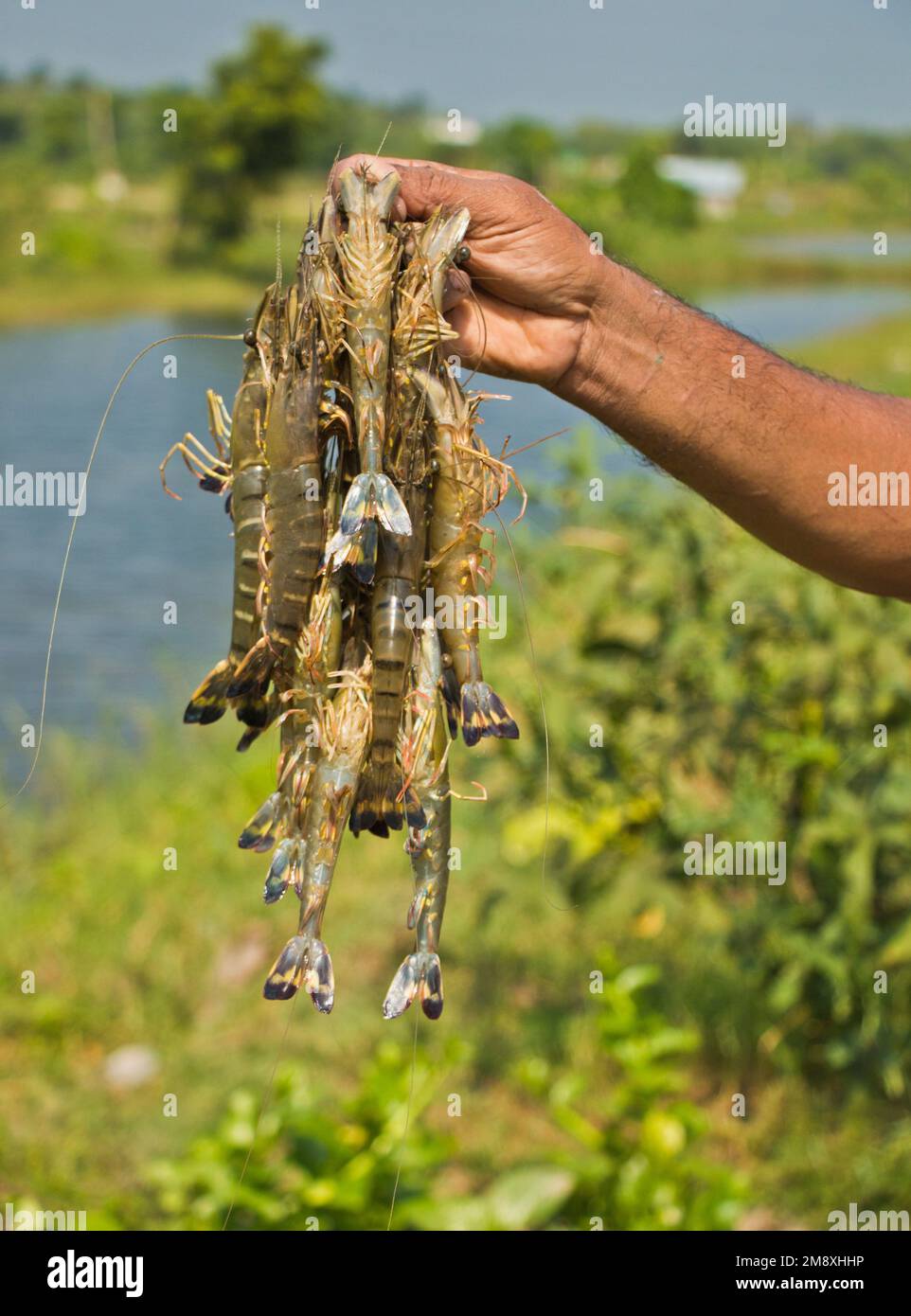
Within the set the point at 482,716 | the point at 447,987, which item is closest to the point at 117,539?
the point at 447,987

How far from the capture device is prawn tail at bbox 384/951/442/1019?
5.57 ft

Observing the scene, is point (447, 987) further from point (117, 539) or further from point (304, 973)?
point (117, 539)

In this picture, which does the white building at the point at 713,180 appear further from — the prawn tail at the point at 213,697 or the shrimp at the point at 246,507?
the prawn tail at the point at 213,697

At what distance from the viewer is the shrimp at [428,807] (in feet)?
5.70

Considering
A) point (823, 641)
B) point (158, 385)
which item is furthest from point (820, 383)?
point (158, 385)

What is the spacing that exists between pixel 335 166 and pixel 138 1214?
2856mm

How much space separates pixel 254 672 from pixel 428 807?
297 mm

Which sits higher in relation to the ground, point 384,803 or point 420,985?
point 384,803

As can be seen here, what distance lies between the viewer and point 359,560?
1.66 meters

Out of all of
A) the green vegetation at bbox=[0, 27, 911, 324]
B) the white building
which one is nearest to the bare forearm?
the green vegetation at bbox=[0, 27, 911, 324]

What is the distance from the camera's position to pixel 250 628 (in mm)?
1814

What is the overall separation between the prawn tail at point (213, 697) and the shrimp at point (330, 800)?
0.61 ft

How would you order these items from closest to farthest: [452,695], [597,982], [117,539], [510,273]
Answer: [452,695] → [510,273] → [597,982] → [117,539]

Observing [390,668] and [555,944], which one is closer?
[390,668]
